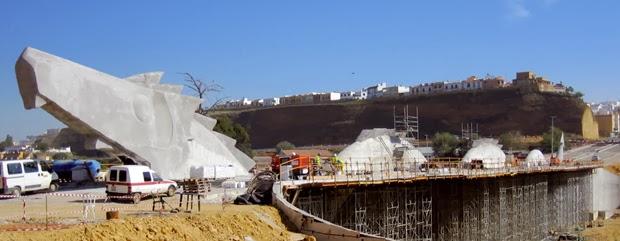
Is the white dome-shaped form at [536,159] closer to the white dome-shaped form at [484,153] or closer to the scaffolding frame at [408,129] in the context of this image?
the white dome-shaped form at [484,153]

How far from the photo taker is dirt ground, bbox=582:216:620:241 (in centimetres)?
4878

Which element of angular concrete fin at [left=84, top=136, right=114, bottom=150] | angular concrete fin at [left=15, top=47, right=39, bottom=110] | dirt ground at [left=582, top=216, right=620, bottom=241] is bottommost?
dirt ground at [left=582, top=216, right=620, bottom=241]

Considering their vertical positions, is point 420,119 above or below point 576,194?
above

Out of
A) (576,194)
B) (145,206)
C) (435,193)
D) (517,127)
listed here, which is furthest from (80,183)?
(517,127)

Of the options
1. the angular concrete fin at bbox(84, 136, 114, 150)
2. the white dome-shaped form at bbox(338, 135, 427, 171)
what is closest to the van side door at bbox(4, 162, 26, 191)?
the angular concrete fin at bbox(84, 136, 114, 150)

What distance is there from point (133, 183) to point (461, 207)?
1951 centimetres

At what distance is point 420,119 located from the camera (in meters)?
154

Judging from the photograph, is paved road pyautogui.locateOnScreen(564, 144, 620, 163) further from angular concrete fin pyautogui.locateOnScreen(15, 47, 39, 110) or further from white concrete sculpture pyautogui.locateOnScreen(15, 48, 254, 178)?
angular concrete fin pyautogui.locateOnScreen(15, 47, 39, 110)

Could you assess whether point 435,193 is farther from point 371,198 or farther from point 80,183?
point 80,183

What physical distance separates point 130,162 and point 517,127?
11590 centimetres

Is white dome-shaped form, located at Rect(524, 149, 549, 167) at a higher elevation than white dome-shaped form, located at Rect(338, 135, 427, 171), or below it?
below

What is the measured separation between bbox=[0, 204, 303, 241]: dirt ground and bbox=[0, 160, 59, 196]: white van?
9.38m

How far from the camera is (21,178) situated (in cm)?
2808

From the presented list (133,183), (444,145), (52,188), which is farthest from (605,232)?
(444,145)
